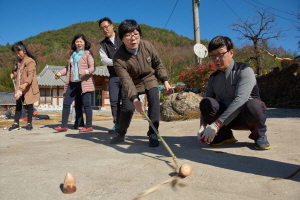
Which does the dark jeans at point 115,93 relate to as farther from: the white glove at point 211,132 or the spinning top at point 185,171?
the spinning top at point 185,171

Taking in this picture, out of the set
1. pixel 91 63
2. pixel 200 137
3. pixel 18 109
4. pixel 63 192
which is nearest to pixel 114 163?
pixel 63 192

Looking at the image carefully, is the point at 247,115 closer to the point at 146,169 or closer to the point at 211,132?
the point at 211,132

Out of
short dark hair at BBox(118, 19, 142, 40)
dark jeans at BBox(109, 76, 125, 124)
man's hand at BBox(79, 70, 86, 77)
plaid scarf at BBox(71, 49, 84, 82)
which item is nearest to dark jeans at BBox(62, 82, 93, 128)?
plaid scarf at BBox(71, 49, 84, 82)

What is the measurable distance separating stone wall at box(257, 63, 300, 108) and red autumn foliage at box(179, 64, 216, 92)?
10.0 feet

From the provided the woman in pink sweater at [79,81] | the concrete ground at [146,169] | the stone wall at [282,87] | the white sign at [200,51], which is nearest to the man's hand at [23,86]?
the woman in pink sweater at [79,81]

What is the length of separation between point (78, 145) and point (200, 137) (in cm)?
143

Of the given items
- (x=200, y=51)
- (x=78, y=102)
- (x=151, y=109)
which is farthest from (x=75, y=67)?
(x=200, y=51)

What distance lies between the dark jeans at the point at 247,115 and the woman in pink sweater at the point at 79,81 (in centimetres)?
225

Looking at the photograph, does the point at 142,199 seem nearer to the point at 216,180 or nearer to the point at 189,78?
the point at 216,180

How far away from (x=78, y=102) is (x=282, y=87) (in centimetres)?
845

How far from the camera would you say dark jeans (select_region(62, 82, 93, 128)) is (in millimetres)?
3950

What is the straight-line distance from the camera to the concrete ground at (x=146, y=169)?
54.5 inches

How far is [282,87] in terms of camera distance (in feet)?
31.0

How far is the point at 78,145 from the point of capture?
2738 mm
